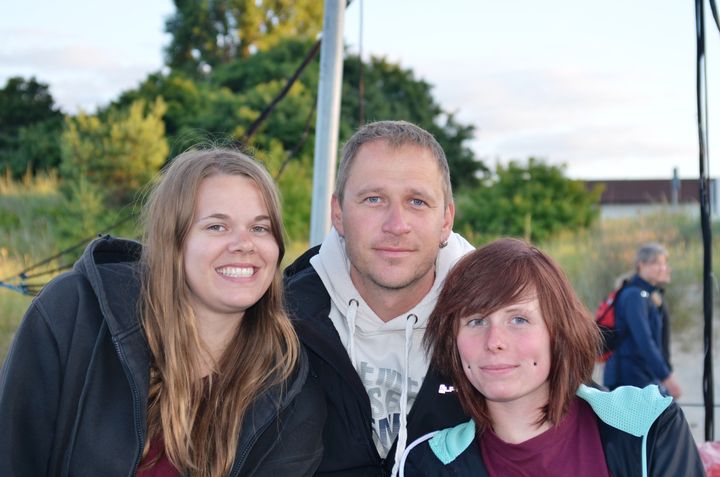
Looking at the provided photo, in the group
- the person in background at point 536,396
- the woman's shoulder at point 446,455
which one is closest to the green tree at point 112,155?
the woman's shoulder at point 446,455

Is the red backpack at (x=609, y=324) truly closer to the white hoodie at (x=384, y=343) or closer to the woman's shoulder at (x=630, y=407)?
the white hoodie at (x=384, y=343)

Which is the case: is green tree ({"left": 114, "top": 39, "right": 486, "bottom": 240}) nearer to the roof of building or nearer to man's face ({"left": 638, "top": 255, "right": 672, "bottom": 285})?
the roof of building

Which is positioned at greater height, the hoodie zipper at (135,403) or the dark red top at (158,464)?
the hoodie zipper at (135,403)

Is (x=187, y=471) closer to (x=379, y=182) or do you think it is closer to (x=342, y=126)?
(x=379, y=182)

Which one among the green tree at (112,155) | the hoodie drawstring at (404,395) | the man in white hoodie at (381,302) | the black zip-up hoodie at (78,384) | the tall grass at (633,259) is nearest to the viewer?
the black zip-up hoodie at (78,384)

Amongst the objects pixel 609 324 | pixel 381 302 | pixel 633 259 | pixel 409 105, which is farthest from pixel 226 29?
pixel 381 302

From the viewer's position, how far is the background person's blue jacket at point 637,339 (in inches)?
252

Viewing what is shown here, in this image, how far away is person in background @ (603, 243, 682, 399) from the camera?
640 centimetres

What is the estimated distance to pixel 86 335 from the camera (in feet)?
7.68

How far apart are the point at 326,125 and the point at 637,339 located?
3289 mm

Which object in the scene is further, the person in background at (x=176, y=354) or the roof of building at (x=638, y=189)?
the roof of building at (x=638, y=189)

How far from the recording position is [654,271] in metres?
6.50

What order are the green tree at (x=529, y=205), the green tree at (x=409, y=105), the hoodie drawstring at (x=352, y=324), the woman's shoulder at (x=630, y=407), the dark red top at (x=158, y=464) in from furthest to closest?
the green tree at (x=409, y=105), the green tree at (x=529, y=205), the hoodie drawstring at (x=352, y=324), the dark red top at (x=158, y=464), the woman's shoulder at (x=630, y=407)

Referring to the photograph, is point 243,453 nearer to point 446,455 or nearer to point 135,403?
point 135,403
